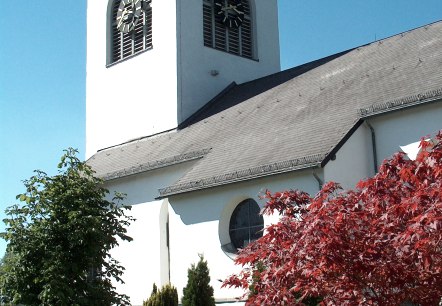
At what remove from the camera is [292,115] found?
19109 mm

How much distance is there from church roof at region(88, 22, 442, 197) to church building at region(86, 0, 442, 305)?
0.16 ft

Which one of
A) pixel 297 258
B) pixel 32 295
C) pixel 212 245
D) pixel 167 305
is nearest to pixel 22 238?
pixel 32 295

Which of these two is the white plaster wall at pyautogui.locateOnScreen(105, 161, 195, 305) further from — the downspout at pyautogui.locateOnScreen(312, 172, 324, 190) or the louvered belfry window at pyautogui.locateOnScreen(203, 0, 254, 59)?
the louvered belfry window at pyautogui.locateOnScreen(203, 0, 254, 59)

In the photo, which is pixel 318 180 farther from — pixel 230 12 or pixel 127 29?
pixel 127 29

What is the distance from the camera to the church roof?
16328 mm

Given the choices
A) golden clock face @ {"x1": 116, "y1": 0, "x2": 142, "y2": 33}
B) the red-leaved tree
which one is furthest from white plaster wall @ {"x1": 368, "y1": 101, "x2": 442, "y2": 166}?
golden clock face @ {"x1": 116, "y1": 0, "x2": 142, "y2": 33}

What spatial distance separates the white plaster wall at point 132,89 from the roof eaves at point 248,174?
607cm

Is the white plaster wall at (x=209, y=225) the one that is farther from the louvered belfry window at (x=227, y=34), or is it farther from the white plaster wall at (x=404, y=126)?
the louvered belfry window at (x=227, y=34)

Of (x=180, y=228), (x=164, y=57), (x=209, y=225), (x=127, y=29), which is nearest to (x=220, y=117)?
(x=164, y=57)

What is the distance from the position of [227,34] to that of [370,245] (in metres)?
19.9

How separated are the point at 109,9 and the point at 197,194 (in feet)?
40.9

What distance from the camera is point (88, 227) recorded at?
13.4 metres

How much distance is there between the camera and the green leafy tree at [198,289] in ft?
50.1

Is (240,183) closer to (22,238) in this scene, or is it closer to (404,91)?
(404,91)
